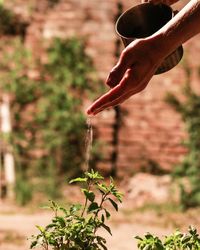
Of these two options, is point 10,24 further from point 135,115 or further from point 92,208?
point 92,208

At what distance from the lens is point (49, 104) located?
5930 millimetres

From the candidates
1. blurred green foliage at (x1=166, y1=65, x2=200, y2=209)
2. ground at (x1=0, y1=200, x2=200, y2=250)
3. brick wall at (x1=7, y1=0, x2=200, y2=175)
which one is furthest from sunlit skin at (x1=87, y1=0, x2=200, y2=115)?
brick wall at (x1=7, y1=0, x2=200, y2=175)

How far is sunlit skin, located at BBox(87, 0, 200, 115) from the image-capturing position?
1.09m

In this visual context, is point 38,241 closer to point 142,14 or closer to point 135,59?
point 135,59

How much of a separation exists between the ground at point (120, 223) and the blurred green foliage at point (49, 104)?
41.5 inches

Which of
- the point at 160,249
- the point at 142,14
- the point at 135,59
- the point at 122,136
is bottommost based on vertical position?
the point at 160,249

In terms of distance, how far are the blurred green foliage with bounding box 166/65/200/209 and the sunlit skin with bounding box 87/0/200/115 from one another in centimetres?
392

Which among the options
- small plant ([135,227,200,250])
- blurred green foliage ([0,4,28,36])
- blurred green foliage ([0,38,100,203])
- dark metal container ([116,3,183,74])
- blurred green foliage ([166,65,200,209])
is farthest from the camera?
blurred green foliage ([0,4,28,36])

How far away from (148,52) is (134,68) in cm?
5

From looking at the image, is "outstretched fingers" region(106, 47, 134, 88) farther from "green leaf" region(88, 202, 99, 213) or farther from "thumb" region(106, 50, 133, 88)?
"green leaf" region(88, 202, 99, 213)

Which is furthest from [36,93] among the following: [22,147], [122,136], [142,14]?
[142,14]

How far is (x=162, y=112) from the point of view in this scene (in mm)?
6148

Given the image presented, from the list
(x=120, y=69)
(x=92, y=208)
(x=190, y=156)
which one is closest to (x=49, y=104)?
(x=190, y=156)

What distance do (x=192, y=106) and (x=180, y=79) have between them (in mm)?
844
